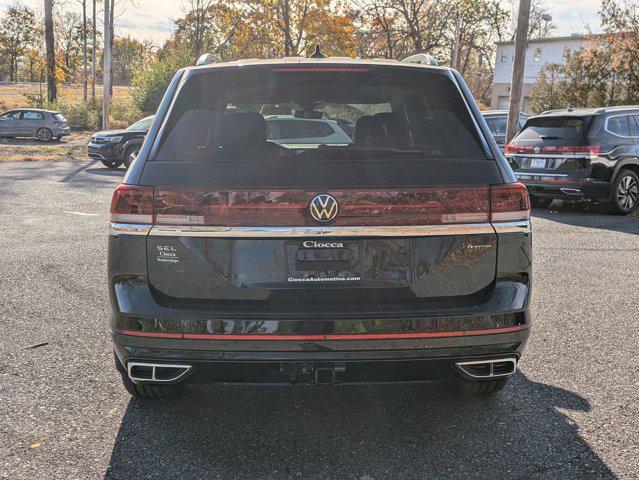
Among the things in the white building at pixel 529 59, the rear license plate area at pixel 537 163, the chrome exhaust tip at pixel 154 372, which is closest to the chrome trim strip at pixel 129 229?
the chrome exhaust tip at pixel 154 372

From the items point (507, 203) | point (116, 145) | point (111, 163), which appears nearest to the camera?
point (507, 203)

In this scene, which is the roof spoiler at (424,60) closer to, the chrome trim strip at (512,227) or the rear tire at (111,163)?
the chrome trim strip at (512,227)

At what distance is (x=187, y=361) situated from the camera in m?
2.83

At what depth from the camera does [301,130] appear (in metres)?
6.55

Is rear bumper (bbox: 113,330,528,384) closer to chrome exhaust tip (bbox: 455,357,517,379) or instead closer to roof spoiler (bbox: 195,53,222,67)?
chrome exhaust tip (bbox: 455,357,517,379)

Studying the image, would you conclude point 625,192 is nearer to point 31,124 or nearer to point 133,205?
point 133,205

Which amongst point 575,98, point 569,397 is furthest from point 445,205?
point 575,98

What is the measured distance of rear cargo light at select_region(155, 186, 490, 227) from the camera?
2.77 m

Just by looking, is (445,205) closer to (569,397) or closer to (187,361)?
(187,361)

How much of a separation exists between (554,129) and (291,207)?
32.5 ft

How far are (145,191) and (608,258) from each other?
6670 mm

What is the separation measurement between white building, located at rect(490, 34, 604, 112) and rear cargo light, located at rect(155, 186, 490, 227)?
54.3 meters

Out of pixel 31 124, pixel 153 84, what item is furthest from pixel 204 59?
pixel 153 84

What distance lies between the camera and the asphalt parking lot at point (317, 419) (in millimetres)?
2949
